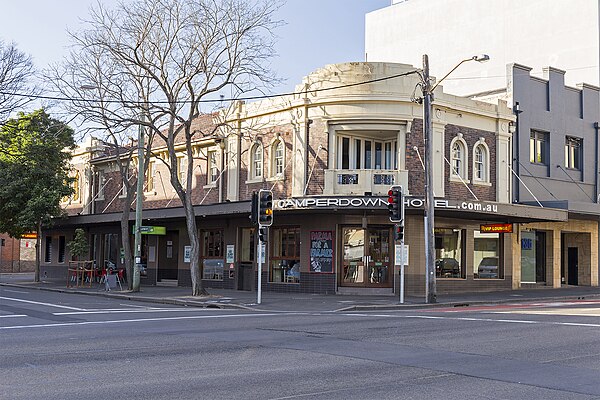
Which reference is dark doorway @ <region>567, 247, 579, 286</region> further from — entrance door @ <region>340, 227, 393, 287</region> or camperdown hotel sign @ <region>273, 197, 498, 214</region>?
entrance door @ <region>340, 227, 393, 287</region>

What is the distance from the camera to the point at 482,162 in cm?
3148

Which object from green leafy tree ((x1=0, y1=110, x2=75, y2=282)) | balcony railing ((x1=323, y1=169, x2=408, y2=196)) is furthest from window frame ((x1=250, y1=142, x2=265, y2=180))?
green leafy tree ((x1=0, y1=110, x2=75, y2=282))

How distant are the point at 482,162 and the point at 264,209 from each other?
11.6 meters

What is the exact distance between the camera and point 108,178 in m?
43.2

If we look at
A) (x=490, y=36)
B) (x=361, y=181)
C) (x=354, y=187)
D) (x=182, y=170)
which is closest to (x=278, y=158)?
(x=354, y=187)

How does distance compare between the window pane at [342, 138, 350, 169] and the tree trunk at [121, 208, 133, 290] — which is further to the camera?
the tree trunk at [121, 208, 133, 290]

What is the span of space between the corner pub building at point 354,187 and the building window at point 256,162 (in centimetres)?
6

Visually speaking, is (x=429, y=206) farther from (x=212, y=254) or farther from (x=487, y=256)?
(x=212, y=254)

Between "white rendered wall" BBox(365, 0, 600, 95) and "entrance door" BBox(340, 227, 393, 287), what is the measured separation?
1602cm

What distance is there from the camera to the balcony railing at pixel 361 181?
2819 centimetres

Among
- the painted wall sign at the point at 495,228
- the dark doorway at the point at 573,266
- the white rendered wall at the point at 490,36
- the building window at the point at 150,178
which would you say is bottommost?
the dark doorway at the point at 573,266

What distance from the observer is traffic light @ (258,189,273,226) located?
24578 millimetres

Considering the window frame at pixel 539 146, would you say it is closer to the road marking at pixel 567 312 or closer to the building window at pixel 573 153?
the building window at pixel 573 153

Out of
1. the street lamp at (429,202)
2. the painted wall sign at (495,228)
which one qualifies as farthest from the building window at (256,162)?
the painted wall sign at (495,228)
